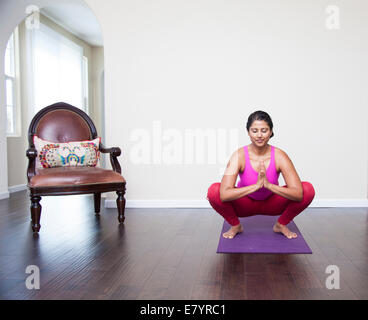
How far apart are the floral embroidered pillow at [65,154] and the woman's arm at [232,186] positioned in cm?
165

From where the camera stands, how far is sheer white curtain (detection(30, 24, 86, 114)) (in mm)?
6559

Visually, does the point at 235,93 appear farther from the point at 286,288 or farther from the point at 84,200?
the point at 286,288

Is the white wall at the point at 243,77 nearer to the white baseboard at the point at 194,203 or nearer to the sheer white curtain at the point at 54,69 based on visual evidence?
the white baseboard at the point at 194,203

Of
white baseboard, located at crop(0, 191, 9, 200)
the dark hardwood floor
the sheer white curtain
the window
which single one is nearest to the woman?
the dark hardwood floor

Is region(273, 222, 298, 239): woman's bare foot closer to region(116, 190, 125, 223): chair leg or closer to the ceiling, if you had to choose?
region(116, 190, 125, 223): chair leg

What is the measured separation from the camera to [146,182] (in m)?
4.38

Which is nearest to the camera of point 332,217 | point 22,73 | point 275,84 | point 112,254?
point 112,254

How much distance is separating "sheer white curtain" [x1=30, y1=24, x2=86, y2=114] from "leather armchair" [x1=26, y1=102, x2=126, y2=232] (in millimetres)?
2841

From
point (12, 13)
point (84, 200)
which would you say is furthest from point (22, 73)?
point (84, 200)

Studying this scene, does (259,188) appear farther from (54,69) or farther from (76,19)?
(76,19)

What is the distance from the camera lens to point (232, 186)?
2561mm

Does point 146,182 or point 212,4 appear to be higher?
point 212,4
